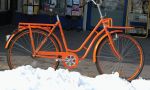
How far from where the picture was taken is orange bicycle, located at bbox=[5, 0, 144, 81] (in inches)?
260

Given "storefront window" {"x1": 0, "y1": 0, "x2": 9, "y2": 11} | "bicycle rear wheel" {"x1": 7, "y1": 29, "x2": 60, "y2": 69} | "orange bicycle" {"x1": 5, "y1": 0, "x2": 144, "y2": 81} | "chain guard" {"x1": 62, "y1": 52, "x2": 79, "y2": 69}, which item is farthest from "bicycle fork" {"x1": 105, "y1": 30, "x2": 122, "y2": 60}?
"storefront window" {"x1": 0, "y1": 0, "x2": 9, "y2": 11}

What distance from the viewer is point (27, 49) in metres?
6.94

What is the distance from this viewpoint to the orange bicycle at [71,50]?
6.61 m

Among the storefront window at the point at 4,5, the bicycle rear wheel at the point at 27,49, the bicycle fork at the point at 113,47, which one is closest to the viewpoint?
the bicycle fork at the point at 113,47

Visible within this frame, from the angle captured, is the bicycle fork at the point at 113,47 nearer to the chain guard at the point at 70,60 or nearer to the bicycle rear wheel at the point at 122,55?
Answer: the bicycle rear wheel at the point at 122,55

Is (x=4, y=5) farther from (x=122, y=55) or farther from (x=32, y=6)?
(x=122, y=55)

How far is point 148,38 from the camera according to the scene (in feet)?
42.5

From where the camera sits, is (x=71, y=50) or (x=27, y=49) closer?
(x=71, y=50)

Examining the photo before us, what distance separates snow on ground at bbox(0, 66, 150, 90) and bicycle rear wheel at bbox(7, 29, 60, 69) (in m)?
0.75

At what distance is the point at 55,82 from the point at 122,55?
5.28ft

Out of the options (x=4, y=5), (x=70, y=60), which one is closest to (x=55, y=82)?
(x=70, y=60)

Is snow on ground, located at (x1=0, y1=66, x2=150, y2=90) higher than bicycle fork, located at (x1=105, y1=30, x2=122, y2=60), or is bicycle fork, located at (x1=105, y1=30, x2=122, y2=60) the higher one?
bicycle fork, located at (x1=105, y1=30, x2=122, y2=60)

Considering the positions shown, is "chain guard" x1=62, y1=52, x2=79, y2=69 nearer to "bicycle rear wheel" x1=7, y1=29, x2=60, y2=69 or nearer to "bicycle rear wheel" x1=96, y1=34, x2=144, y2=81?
"bicycle rear wheel" x1=7, y1=29, x2=60, y2=69

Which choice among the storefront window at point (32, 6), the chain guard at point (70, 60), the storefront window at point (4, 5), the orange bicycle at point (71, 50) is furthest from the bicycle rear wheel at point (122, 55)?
the storefront window at point (32, 6)
